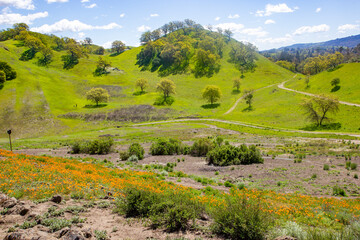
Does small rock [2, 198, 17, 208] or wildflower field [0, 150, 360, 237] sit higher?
small rock [2, 198, 17, 208]

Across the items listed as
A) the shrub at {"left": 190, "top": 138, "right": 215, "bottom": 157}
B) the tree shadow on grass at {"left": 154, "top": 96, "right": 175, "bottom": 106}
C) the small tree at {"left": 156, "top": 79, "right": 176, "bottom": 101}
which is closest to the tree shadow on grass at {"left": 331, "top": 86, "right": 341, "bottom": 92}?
the tree shadow on grass at {"left": 154, "top": 96, "right": 175, "bottom": 106}

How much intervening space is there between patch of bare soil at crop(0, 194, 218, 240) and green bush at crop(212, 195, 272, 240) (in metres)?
0.86

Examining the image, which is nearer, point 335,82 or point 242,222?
point 242,222

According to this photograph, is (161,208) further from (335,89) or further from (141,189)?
(335,89)

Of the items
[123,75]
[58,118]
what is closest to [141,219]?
[58,118]

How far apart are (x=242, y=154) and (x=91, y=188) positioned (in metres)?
19.8

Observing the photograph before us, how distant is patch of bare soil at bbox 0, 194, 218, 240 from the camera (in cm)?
730

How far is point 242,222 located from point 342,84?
307ft

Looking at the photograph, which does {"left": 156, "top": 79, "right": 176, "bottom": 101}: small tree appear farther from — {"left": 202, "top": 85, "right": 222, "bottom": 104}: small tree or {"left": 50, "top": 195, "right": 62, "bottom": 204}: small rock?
{"left": 50, "top": 195, "right": 62, "bottom": 204}: small rock

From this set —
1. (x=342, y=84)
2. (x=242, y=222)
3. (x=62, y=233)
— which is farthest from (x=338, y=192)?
(x=342, y=84)

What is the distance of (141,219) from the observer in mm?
9484

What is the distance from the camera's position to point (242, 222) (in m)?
7.64

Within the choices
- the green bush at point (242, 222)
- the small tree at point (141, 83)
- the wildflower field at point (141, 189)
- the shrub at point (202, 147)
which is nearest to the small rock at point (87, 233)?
the wildflower field at point (141, 189)

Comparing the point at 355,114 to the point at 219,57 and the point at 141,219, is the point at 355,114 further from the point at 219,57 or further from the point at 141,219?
the point at 219,57
